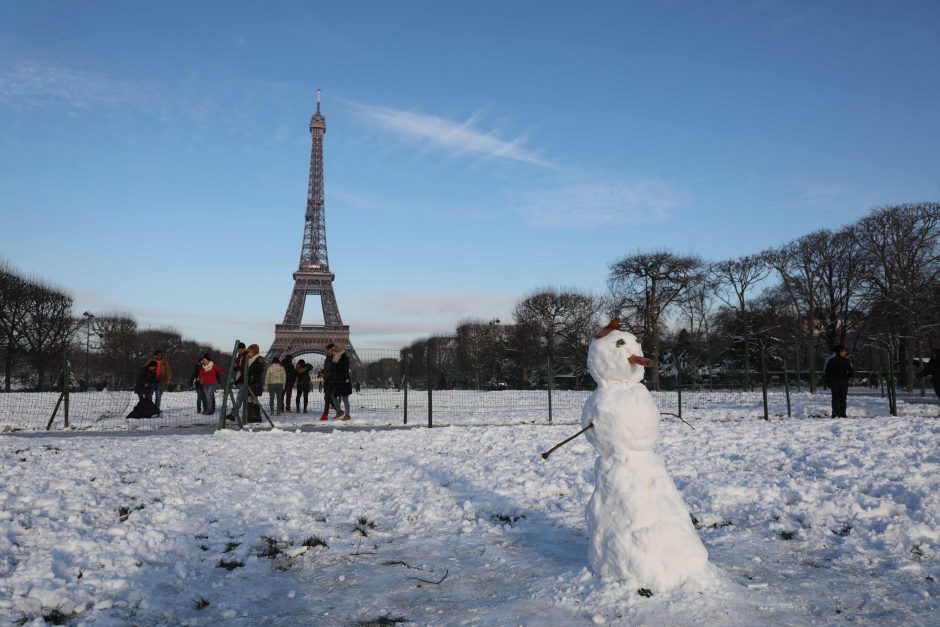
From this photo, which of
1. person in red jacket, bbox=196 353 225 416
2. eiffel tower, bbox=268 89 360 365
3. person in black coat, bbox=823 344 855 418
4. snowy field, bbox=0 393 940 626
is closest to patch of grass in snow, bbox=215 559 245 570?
snowy field, bbox=0 393 940 626

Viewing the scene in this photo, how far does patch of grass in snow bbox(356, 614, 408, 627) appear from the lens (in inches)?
137

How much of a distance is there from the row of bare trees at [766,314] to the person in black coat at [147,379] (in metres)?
6.59

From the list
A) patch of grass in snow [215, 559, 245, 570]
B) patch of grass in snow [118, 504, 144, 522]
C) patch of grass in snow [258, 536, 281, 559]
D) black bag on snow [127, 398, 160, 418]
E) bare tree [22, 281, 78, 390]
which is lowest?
patch of grass in snow [215, 559, 245, 570]

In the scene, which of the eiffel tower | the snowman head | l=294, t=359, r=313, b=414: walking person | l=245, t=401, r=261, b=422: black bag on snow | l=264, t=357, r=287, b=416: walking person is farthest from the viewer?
the eiffel tower

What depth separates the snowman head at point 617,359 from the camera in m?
3.94

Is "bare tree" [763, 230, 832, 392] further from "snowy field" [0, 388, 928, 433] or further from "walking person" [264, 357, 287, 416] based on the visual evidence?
"walking person" [264, 357, 287, 416]

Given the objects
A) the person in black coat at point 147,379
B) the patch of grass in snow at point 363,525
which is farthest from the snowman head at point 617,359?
the person in black coat at point 147,379

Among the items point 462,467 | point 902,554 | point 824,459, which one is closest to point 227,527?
point 462,467

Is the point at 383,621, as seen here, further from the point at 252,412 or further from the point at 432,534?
the point at 252,412

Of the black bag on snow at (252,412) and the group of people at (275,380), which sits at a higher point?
the group of people at (275,380)

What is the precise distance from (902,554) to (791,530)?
31.6 inches

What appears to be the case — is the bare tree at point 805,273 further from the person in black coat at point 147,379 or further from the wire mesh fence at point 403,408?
the person in black coat at point 147,379

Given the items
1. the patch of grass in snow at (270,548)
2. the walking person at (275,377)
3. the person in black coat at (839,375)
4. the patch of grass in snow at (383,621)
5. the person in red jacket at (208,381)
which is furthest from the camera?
the person in red jacket at (208,381)

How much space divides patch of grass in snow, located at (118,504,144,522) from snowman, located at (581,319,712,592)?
416cm
